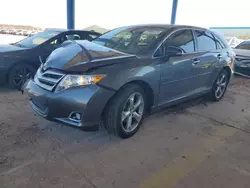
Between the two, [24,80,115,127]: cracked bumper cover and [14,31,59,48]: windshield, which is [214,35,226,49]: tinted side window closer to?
[24,80,115,127]: cracked bumper cover

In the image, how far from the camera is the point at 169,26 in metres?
3.69

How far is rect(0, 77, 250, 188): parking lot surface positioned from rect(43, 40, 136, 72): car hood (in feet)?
3.14

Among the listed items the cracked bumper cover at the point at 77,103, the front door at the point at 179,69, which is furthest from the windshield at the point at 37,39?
the front door at the point at 179,69

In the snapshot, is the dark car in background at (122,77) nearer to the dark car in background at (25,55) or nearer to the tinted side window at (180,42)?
the tinted side window at (180,42)

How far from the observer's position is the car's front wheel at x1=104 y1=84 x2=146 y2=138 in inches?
107

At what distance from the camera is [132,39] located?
11.4 ft

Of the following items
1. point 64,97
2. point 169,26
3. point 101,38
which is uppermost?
point 169,26

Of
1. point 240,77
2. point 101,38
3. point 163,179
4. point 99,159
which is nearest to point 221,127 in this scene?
point 163,179

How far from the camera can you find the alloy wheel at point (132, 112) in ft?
9.52

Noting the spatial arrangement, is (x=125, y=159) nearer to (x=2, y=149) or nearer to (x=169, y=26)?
(x=2, y=149)

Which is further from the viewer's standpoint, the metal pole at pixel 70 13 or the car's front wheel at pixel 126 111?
the metal pole at pixel 70 13

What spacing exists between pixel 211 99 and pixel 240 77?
150 inches

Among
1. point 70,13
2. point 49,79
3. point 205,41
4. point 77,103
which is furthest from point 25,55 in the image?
point 205,41

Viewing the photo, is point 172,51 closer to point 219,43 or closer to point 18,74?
point 219,43
